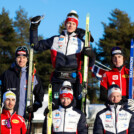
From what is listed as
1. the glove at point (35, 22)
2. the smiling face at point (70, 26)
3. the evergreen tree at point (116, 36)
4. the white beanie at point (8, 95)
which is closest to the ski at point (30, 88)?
the white beanie at point (8, 95)

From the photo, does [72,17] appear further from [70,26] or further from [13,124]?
[13,124]

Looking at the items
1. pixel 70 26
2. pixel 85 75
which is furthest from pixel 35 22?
pixel 85 75

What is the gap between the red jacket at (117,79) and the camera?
704cm

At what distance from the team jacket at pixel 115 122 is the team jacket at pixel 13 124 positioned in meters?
1.46

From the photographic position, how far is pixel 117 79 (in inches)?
277

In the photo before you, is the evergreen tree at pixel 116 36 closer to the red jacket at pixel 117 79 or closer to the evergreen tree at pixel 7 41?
the evergreen tree at pixel 7 41

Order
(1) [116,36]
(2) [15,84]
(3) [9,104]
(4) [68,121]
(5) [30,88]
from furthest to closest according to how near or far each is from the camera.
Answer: (1) [116,36] → (2) [15,84] → (5) [30,88] → (3) [9,104] → (4) [68,121]

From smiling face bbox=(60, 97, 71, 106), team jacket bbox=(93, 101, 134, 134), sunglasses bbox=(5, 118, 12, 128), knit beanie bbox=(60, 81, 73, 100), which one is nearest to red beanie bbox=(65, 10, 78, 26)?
knit beanie bbox=(60, 81, 73, 100)

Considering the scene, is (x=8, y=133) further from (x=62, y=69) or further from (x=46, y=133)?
(x=62, y=69)

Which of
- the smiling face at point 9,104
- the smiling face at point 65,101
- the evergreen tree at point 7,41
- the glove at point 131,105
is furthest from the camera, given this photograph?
the evergreen tree at point 7,41

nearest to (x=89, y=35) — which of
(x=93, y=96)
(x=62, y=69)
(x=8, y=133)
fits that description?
(x=62, y=69)

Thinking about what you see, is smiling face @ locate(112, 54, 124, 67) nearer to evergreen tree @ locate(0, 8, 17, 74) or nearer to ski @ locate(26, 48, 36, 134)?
ski @ locate(26, 48, 36, 134)

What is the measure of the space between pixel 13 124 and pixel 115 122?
198 cm

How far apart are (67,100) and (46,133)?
75cm
